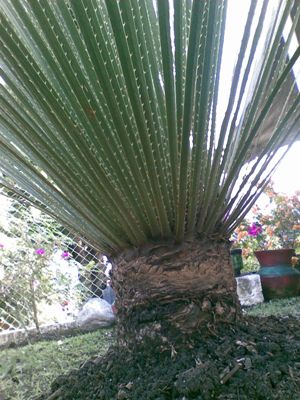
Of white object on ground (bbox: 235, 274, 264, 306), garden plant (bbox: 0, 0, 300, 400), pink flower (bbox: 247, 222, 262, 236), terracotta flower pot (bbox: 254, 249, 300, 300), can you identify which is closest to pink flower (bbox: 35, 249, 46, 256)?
white object on ground (bbox: 235, 274, 264, 306)

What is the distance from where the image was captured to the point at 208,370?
780 millimetres

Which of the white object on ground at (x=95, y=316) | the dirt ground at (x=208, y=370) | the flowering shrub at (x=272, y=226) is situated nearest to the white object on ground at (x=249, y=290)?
the white object on ground at (x=95, y=316)

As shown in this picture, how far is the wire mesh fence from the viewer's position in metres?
3.83

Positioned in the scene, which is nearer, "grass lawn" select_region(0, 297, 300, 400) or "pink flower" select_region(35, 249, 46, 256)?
"grass lawn" select_region(0, 297, 300, 400)

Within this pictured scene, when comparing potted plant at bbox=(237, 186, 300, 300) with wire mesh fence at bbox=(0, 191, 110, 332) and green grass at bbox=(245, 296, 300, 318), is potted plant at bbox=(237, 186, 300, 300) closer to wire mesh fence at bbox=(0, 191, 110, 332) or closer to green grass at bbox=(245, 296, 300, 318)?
green grass at bbox=(245, 296, 300, 318)

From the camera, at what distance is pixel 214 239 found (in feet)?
3.26

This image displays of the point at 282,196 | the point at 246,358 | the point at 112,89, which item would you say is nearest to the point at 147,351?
the point at 246,358

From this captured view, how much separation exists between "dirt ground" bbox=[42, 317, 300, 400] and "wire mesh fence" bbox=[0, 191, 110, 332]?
9.11ft

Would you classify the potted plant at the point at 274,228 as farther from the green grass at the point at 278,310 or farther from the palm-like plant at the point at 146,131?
the palm-like plant at the point at 146,131

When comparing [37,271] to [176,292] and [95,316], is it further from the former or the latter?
[176,292]

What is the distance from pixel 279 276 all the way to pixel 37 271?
83.1 inches

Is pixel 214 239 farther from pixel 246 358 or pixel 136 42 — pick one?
pixel 136 42

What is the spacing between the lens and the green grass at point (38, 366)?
155 centimetres

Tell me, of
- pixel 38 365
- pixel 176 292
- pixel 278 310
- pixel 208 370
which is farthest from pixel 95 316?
pixel 208 370
